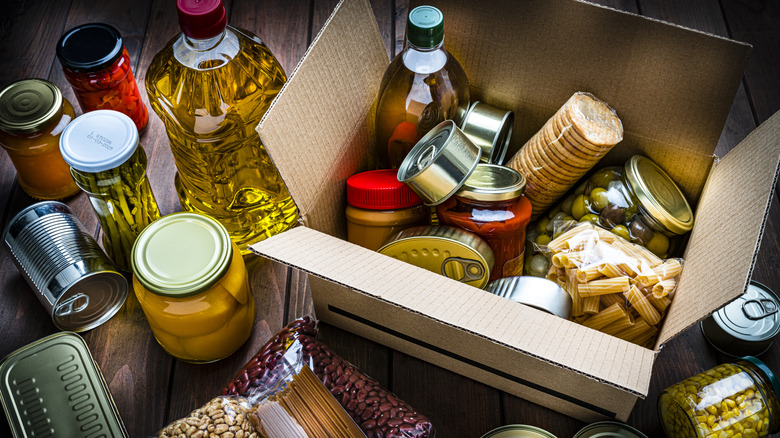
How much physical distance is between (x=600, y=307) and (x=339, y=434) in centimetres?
45

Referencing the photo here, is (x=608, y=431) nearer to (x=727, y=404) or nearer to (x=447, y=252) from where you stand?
(x=727, y=404)

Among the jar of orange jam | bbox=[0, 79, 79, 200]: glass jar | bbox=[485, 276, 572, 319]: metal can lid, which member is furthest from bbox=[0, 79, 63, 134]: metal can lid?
bbox=[485, 276, 572, 319]: metal can lid

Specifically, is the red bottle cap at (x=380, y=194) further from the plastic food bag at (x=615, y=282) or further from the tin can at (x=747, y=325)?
the tin can at (x=747, y=325)

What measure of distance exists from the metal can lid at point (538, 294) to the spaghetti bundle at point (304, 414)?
30cm

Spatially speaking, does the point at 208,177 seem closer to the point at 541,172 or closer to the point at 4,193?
the point at 4,193

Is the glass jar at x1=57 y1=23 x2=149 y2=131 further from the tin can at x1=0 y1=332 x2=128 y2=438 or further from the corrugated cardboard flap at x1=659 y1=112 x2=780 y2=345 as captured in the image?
the corrugated cardboard flap at x1=659 y1=112 x2=780 y2=345

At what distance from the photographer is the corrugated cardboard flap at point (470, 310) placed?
799 mm

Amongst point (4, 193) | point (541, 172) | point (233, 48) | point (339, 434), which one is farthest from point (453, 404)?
point (4, 193)

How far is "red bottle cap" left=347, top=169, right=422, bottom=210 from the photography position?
3.54 ft

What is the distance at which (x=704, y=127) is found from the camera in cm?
108

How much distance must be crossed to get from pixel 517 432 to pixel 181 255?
1.83 ft

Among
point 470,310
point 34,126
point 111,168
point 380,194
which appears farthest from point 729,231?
point 34,126

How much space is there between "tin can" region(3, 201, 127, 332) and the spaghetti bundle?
40 cm

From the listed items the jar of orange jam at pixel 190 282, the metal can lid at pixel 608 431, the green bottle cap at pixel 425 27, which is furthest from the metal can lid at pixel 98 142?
the metal can lid at pixel 608 431
